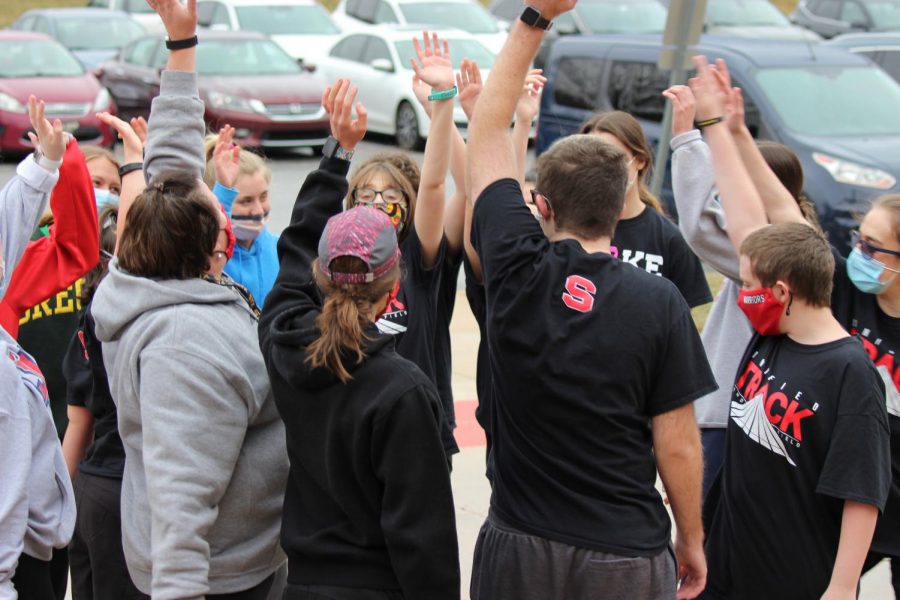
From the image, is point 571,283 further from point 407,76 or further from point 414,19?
point 414,19

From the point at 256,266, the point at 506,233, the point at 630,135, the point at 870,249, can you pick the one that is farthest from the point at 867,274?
the point at 256,266

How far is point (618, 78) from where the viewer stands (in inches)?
487

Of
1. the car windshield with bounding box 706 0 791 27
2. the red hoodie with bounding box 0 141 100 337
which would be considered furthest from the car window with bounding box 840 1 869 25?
the red hoodie with bounding box 0 141 100 337

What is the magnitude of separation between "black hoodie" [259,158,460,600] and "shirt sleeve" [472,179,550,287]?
343 mm

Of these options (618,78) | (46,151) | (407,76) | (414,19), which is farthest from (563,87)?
(46,151)

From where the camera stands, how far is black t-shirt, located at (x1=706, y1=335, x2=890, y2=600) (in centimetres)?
296

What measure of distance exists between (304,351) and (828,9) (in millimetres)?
22295

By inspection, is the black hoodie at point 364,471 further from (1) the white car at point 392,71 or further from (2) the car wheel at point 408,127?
(2) the car wheel at point 408,127

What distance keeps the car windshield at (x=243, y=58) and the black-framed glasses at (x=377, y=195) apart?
1313 cm

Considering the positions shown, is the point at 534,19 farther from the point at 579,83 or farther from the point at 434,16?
the point at 434,16

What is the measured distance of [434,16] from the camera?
20.5m

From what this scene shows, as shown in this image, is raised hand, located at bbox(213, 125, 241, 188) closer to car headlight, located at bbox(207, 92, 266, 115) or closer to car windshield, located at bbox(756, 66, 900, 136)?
car windshield, located at bbox(756, 66, 900, 136)

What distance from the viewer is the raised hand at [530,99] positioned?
4055 mm

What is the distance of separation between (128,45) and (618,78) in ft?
31.5
